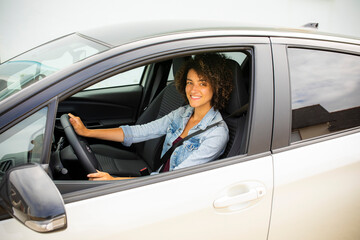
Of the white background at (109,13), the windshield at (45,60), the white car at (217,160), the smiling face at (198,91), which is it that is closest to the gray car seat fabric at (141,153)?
the white car at (217,160)

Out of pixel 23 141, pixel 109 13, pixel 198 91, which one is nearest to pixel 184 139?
pixel 198 91

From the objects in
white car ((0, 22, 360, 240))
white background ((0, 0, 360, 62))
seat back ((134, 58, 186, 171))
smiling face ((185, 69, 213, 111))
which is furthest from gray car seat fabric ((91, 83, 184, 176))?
white background ((0, 0, 360, 62))

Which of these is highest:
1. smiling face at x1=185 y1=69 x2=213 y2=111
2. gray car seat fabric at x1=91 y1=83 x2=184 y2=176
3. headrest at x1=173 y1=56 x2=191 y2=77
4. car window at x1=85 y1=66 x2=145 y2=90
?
headrest at x1=173 y1=56 x2=191 y2=77

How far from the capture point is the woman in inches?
63.1

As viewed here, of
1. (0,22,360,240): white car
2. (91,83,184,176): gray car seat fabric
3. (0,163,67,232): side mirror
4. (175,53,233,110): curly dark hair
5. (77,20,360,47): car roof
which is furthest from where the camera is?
(91,83,184,176): gray car seat fabric

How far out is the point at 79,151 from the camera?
148cm

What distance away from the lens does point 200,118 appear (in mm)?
1868

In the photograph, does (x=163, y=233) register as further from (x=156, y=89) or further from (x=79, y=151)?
(x=156, y=89)

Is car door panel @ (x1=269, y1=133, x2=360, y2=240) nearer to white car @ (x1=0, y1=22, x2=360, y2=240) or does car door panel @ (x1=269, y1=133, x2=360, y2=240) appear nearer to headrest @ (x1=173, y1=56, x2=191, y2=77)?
white car @ (x1=0, y1=22, x2=360, y2=240)

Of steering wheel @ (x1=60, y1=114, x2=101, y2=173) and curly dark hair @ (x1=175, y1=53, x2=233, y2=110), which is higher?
curly dark hair @ (x1=175, y1=53, x2=233, y2=110)

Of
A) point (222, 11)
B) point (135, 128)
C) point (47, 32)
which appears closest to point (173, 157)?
point (135, 128)

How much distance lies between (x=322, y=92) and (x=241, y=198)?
2.22ft

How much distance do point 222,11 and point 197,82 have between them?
3.93 m

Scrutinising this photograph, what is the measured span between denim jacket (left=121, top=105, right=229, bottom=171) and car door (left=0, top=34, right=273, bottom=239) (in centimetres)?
34
